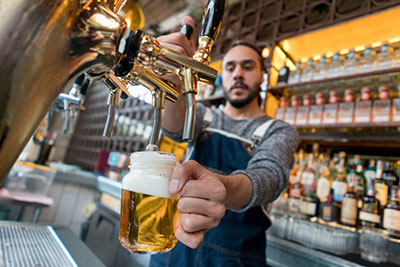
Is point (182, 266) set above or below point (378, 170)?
below

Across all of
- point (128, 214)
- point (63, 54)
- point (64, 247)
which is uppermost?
point (63, 54)

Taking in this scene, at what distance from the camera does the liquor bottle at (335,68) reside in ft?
5.83

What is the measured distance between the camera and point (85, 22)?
27 cm

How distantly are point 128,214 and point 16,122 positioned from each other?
206 millimetres

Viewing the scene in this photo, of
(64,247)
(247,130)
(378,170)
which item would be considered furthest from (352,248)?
(64,247)

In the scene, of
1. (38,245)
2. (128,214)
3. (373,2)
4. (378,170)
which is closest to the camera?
(128,214)

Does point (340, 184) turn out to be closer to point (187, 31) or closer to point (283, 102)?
point (283, 102)

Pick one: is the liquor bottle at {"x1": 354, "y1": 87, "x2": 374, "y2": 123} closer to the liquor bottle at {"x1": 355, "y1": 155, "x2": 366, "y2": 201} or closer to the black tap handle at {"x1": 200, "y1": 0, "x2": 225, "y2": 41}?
the liquor bottle at {"x1": 355, "y1": 155, "x2": 366, "y2": 201}

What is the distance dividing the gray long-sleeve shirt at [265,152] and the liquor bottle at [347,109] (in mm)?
699

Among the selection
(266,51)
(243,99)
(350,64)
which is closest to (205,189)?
(243,99)

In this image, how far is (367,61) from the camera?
1.70 meters

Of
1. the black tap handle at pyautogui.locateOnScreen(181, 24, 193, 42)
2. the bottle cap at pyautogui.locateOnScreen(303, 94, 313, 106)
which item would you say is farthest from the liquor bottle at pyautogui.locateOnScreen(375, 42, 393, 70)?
the black tap handle at pyautogui.locateOnScreen(181, 24, 193, 42)

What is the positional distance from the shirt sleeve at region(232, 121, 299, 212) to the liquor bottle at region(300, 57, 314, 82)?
3.16ft

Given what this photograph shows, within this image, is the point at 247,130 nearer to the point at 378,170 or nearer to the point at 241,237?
the point at 241,237
